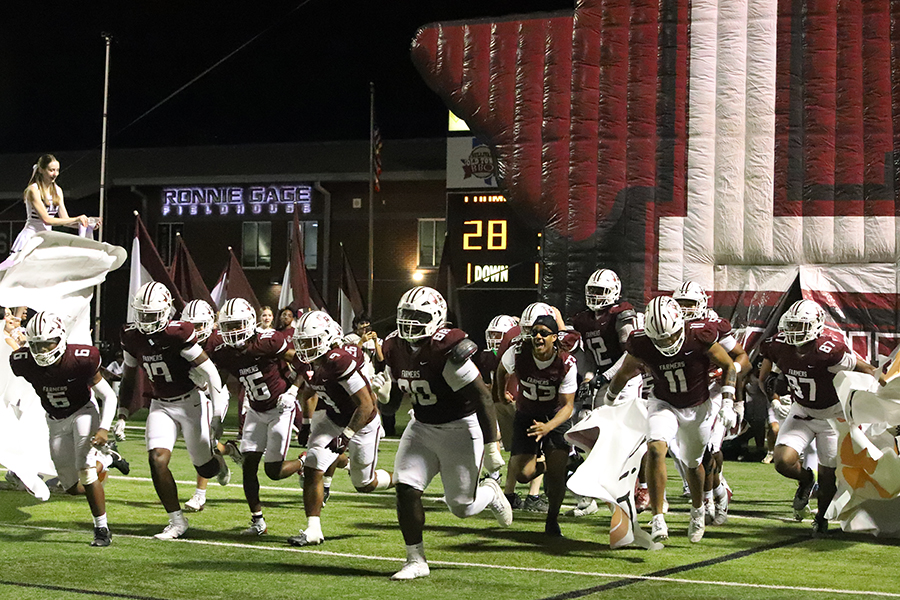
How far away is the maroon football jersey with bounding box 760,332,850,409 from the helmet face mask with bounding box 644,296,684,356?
49.4 inches

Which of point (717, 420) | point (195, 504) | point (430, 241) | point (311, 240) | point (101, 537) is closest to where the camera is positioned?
point (101, 537)

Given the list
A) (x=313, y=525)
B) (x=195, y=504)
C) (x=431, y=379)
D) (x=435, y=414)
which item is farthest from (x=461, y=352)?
(x=195, y=504)

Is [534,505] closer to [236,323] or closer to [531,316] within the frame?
[531,316]

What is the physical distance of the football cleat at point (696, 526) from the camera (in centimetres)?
848


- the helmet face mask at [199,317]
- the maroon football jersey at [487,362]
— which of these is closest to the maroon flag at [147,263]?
the maroon football jersey at [487,362]

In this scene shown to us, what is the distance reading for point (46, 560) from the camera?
24.7ft

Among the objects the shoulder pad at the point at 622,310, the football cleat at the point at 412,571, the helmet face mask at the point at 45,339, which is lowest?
the football cleat at the point at 412,571

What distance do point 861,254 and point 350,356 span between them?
365 inches

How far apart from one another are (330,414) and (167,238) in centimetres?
3000

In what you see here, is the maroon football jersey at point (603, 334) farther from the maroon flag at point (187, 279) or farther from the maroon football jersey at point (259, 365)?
the maroon flag at point (187, 279)

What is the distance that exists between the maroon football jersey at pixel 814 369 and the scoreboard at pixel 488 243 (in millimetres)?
20377

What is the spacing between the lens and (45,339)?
8180 mm

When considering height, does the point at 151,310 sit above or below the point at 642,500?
above

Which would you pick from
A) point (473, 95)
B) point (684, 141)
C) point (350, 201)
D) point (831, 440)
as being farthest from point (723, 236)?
point (350, 201)
